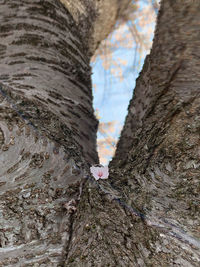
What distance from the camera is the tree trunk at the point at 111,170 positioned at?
55cm

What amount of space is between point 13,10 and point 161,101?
0.90 meters

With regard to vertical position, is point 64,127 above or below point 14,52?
below

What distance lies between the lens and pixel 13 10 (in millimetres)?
1311

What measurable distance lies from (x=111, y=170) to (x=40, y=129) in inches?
9.8

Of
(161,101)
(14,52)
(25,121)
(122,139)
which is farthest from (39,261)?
(14,52)

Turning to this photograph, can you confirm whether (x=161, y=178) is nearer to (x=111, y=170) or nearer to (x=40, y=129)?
(x=111, y=170)

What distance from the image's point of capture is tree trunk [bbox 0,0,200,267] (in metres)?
0.55

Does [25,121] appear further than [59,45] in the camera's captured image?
No

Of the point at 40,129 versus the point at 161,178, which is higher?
the point at 40,129

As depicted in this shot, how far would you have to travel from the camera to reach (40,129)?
2.60 feet

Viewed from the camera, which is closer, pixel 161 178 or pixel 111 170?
pixel 161 178

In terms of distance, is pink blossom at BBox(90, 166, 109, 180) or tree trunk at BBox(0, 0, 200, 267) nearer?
tree trunk at BBox(0, 0, 200, 267)

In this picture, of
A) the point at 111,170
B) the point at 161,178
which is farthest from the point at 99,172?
the point at 161,178

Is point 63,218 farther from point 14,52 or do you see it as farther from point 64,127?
point 14,52
